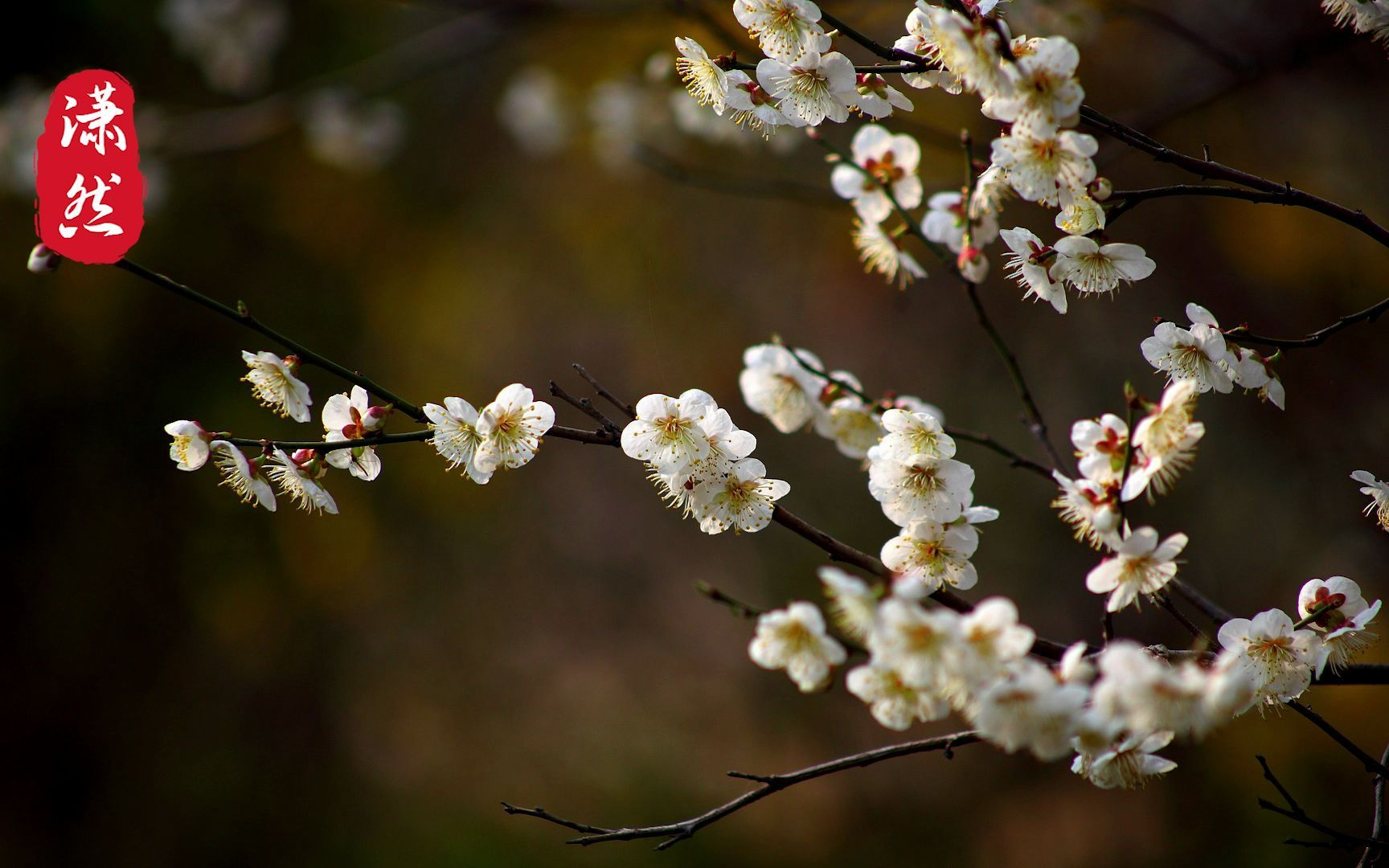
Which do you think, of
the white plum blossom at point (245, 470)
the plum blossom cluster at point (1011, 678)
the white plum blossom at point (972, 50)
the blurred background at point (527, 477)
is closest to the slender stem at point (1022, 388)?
the white plum blossom at point (972, 50)

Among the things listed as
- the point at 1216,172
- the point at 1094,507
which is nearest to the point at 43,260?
the point at 1094,507

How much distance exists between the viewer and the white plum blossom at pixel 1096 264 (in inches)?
40.2

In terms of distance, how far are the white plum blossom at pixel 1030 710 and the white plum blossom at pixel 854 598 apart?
105mm

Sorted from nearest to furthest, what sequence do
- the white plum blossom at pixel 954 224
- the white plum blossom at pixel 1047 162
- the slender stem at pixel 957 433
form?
the white plum blossom at pixel 1047 162, the slender stem at pixel 957 433, the white plum blossom at pixel 954 224

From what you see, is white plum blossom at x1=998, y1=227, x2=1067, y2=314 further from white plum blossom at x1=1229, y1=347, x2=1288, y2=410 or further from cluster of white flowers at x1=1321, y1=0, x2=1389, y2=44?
cluster of white flowers at x1=1321, y1=0, x2=1389, y2=44

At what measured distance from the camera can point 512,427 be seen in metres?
1.07

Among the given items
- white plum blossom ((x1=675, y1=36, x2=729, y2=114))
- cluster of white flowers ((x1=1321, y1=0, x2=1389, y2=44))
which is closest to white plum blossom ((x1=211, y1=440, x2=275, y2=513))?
white plum blossom ((x1=675, y1=36, x2=729, y2=114))

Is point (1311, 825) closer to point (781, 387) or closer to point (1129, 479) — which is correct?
point (1129, 479)

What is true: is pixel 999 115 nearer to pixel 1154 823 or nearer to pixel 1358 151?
pixel 1358 151

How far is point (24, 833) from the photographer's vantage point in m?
3.81

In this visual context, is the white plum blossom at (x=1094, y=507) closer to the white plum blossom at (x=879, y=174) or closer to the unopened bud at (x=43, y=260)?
the white plum blossom at (x=879, y=174)

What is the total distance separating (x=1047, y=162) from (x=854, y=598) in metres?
0.53

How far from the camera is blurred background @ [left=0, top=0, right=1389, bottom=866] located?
9.51 ft

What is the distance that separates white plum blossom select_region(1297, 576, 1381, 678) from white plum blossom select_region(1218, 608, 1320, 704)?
3 cm
